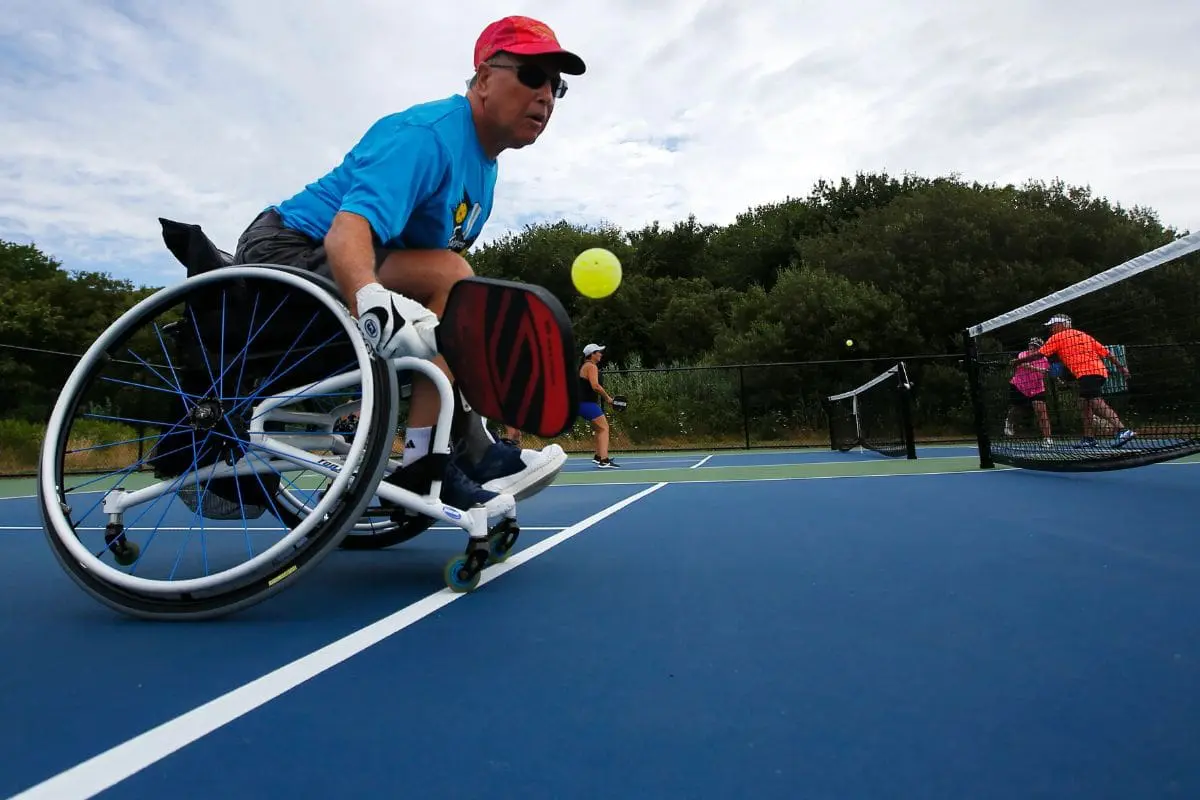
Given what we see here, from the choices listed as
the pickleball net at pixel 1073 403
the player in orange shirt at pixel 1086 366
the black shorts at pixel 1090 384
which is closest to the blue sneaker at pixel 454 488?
the pickleball net at pixel 1073 403

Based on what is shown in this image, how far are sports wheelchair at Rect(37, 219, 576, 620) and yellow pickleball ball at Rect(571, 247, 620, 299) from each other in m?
6.81

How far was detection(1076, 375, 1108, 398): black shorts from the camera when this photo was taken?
6.63 metres

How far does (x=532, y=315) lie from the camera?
6.12 ft

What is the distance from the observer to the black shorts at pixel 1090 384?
21.7 feet

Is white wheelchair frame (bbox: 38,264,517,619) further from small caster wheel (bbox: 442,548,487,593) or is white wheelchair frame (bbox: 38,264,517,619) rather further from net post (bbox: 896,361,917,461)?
net post (bbox: 896,361,917,461)

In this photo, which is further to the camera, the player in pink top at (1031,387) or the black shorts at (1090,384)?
the player in pink top at (1031,387)

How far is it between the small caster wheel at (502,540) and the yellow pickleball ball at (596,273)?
6.77 metres

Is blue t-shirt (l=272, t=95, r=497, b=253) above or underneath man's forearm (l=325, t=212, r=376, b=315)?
above

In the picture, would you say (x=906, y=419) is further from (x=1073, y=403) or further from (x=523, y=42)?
(x=523, y=42)

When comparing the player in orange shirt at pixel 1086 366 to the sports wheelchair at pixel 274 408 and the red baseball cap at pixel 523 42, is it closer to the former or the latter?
the red baseball cap at pixel 523 42

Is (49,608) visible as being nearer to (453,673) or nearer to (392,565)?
(392,565)

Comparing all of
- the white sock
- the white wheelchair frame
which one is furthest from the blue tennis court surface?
the white sock

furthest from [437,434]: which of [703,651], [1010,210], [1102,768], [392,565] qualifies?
[1010,210]

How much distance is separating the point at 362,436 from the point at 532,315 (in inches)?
19.3
